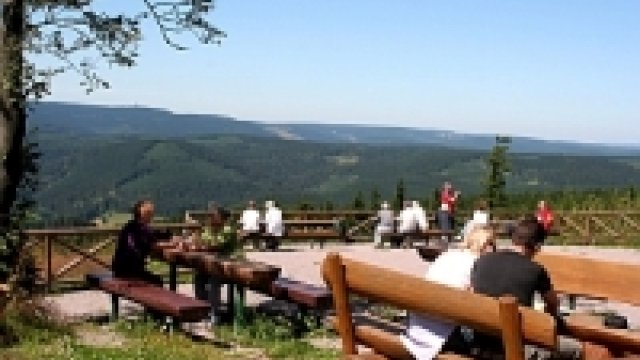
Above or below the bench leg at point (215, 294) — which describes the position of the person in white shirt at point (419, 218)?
below

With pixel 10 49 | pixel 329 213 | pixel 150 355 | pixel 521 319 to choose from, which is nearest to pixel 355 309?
pixel 150 355

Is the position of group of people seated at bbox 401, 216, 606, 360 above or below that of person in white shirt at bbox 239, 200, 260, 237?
above

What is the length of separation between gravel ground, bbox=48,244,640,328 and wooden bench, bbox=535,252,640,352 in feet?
9.29

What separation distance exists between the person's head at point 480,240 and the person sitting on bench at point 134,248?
5450 mm

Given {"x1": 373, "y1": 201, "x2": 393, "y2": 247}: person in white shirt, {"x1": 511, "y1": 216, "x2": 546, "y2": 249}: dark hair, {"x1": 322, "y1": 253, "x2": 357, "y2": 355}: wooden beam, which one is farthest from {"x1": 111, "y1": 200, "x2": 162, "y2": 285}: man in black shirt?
{"x1": 373, "y1": 201, "x2": 393, "y2": 247}: person in white shirt

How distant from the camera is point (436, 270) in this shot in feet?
19.7

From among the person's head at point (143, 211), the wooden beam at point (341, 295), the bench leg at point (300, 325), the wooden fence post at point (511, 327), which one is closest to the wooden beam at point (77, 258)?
the person's head at point (143, 211)

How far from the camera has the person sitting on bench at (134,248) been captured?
10.9 metres

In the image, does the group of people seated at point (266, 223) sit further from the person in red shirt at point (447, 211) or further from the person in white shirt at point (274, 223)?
the person in red shirt at point (447, 211)

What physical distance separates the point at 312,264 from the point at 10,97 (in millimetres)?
9970

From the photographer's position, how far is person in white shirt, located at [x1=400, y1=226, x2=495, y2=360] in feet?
16.8

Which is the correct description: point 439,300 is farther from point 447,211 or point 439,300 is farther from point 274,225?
point 447,211

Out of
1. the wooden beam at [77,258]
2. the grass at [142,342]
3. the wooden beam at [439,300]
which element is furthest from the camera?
the wooden beam at [77,258]

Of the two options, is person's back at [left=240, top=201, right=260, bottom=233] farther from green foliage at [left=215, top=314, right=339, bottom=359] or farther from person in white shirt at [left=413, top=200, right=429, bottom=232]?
green foliage at [left=215, top=314, right=339, bottom=359]
